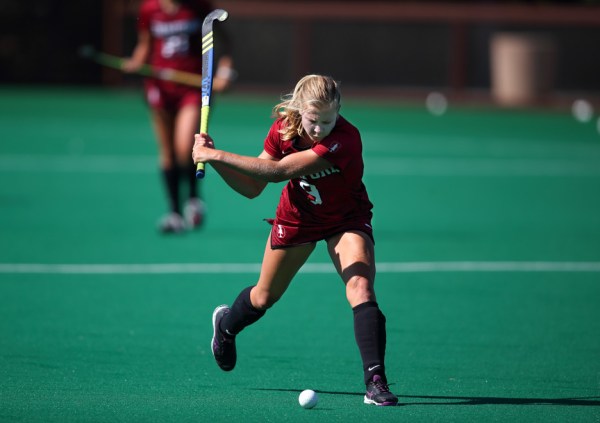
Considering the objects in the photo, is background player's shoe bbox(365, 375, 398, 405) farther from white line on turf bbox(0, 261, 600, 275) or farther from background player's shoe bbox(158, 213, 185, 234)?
background player's shoe bbox(158, 213, 185, 234)

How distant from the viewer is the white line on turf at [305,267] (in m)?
9.72

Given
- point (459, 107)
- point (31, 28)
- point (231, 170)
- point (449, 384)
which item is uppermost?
point (31, 28)

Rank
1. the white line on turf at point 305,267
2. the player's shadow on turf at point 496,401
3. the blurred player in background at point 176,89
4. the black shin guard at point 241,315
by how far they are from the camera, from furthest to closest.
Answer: the blurred player in background at point 176,89, the white line on turf at point 305,267, the black shin guard at point 241,315, the player's shadow on turf at point 496,401

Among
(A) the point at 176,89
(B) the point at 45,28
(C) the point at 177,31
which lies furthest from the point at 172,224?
(B) the point at 45,28

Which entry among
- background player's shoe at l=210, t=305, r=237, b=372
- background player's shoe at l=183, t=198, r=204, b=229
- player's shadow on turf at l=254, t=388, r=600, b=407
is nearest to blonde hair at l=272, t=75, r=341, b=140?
background player's shoe at l=210, t=305, r=237, b=372

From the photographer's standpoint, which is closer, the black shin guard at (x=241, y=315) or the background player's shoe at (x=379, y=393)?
the background player's shoe at (x=379, y=393)

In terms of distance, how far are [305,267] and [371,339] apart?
455 cm

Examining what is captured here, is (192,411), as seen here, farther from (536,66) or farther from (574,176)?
(536,66)

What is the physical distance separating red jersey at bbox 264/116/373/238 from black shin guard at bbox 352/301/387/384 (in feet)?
1.75

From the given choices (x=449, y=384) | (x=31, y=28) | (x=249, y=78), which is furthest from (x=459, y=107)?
(x=449, y=384)

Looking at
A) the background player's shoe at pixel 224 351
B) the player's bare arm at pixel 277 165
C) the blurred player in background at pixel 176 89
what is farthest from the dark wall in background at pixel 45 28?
the player's bare arm at pixel 277 165

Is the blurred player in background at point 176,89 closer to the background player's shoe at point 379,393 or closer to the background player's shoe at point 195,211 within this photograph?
the background player's shoe at point 195,211

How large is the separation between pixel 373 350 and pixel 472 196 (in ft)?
31.5

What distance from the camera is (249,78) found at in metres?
31.3
